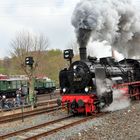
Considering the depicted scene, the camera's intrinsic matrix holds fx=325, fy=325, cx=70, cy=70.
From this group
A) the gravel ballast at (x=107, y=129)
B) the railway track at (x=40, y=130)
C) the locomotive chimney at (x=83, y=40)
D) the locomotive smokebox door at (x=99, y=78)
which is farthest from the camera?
the locomotive chimney at (x=83, y=40)

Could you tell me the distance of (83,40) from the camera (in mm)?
17891

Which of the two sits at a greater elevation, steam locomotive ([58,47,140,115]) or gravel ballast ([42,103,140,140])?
steam locomotive ([58,47,140,115])

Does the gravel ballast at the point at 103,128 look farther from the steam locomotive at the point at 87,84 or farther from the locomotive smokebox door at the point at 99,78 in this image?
the locomotive smokebox door at the point at 99,78

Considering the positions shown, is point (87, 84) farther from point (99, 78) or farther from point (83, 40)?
point (83, 40)

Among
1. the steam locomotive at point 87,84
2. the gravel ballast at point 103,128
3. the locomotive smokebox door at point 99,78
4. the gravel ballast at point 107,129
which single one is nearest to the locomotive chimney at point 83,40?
the steam locomotive at point 87,84

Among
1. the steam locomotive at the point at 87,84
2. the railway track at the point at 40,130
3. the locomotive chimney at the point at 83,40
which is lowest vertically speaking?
the railway track at the point at 40,130

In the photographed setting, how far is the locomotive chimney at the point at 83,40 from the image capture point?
17328mm

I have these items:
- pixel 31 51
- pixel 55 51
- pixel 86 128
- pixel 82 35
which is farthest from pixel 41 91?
pixel 55 51

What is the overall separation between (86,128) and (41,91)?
112 ft

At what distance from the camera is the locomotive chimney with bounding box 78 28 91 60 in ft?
56.9

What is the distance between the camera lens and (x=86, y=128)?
42.4 ft

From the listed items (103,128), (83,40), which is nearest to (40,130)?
(103,128)

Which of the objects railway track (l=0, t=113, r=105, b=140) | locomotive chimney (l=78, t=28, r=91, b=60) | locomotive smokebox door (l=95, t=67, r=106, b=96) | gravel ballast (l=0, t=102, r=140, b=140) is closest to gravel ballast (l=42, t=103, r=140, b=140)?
gravel ballast (l=0, t=102, r=140, b=140)

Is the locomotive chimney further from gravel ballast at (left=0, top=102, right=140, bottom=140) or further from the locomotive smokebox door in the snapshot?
gravel ballast at (left=0, top=102, right=140, bottom=140)
